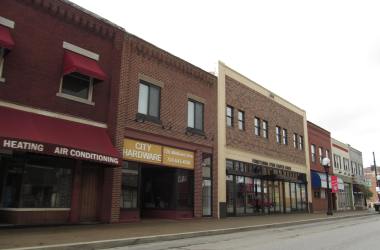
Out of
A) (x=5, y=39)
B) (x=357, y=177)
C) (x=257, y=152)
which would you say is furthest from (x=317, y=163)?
(x=5, y=39)

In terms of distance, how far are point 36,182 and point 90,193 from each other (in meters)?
2.39

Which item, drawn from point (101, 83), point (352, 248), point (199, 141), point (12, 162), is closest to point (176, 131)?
point (199, 141)

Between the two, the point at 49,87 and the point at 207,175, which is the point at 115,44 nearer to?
the point at 49,87

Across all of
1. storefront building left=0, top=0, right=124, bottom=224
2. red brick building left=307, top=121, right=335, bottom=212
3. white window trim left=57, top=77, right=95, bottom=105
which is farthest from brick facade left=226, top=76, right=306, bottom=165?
white window trim left=57, top=77, right=95, bottom=105

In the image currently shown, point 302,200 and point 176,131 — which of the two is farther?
point 302,200

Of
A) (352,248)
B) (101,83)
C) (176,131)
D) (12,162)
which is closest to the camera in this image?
(352,248)

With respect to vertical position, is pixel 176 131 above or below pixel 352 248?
above

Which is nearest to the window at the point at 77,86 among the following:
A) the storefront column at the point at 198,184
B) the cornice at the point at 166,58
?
the cornice at the point at 166,58

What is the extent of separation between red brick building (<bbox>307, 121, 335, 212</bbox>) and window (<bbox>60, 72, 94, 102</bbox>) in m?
25.4

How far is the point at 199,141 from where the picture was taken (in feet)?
71.3

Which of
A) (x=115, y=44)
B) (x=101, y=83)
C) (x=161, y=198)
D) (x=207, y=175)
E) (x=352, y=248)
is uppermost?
(x=115, y=44)

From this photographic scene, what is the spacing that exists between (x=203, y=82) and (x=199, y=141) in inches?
137

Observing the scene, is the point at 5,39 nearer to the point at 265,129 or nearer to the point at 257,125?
the point at 257,125

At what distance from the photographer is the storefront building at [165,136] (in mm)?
17672
